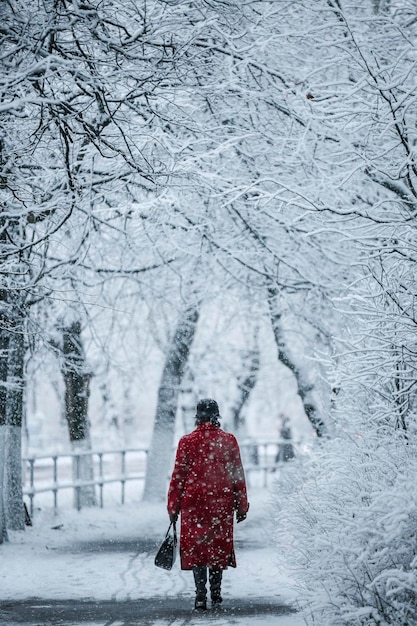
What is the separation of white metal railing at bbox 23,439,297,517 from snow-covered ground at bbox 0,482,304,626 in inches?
30.4

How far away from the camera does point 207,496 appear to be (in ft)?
24.0

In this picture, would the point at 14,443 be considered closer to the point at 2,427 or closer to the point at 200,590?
the point at 2,427

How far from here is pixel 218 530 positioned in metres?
7.29

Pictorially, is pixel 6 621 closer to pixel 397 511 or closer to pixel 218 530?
pixel 218 530

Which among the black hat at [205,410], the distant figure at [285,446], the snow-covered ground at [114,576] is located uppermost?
the black hat at [205,410]

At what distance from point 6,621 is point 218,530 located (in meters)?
1.85

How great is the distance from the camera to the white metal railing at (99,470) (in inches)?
575

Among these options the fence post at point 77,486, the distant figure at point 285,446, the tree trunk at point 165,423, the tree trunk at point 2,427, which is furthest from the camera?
the distant figure at point 285,446

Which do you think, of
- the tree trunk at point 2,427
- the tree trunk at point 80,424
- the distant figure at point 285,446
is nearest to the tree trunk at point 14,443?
the tree trunk at point 2,427

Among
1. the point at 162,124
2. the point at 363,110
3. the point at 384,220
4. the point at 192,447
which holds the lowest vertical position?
the point at 192,447

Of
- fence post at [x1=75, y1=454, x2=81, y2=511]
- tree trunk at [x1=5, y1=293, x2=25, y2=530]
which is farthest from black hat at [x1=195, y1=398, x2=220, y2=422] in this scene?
fence post at [x1=75, y1=454, x2=81, y2=511]

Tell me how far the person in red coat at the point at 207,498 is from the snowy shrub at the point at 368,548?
3.57 ft

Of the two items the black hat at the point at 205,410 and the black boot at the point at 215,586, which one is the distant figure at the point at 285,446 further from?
the black hat at the point at 205,410

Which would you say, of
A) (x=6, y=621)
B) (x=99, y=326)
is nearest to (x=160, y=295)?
(x=99, y=326)
